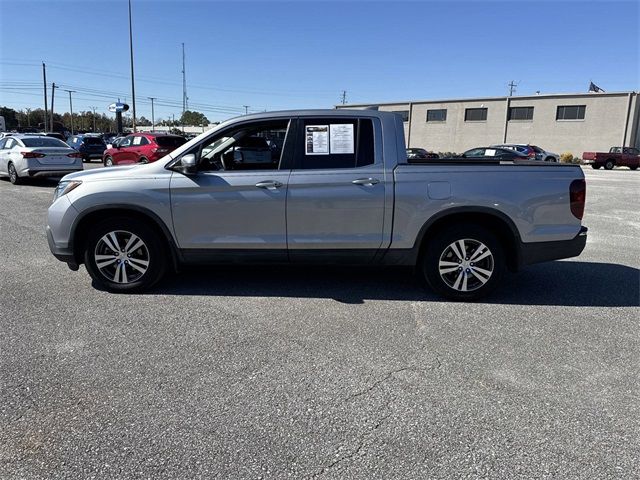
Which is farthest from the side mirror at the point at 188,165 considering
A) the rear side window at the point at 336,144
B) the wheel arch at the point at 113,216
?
the rear side window at the point at 336,144

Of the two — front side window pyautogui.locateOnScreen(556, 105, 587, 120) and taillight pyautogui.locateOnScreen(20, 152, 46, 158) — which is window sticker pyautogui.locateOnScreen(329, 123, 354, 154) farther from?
front side window pyautogui.locateOnScreen(556, 105, 587, 120)

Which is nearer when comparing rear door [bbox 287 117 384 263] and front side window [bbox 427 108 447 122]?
rear door [bbox 287 117 384 263]

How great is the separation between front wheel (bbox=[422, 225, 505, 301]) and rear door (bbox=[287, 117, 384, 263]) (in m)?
0.62

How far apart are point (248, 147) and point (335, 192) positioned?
3.42 ft

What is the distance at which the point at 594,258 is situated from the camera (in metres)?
6.87

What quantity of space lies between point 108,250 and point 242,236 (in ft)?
4.69

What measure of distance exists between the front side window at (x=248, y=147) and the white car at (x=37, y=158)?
37.7 ft

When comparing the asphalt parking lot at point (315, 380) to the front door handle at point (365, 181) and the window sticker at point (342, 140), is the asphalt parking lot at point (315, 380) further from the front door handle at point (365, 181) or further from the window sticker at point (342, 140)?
the window sticker at point (342, 140)

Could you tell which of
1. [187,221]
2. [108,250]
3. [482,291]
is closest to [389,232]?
[482,291]

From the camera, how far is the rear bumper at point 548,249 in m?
4.75

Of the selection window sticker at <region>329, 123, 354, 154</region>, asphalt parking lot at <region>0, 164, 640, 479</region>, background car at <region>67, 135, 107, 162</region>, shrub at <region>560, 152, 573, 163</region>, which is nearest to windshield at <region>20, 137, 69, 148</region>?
asphalt parking lot at <region>0, 164, 640, 479</region>

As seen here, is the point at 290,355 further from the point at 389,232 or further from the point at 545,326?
the point at 545,326

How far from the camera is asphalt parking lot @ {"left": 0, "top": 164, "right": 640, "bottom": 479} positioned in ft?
8.20

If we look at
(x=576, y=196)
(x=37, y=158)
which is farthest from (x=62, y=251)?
(x=37, y=158)
